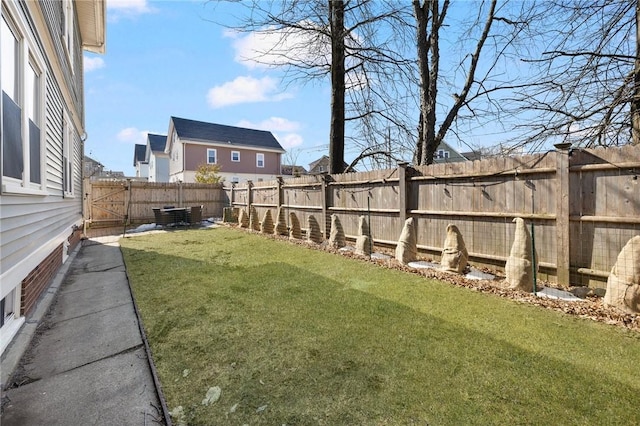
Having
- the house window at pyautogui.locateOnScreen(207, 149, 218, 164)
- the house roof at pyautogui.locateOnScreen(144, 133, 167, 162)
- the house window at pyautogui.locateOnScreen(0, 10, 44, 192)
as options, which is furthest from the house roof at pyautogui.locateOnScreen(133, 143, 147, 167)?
the house window at pyautogui.locateOnScreen(0, 10, 44, 192)

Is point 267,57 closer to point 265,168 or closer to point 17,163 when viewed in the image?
point 17,163

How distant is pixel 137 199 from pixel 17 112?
1358 cm

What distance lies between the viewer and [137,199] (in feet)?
48.1

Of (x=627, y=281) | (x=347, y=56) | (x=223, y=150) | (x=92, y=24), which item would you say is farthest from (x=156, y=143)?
(x=627, y=281)

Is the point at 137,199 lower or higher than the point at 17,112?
lower

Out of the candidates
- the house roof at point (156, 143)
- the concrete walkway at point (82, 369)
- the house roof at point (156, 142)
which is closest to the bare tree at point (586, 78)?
the concrete walkway at point (82, 369)

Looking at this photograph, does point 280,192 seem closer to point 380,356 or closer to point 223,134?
point 380,356

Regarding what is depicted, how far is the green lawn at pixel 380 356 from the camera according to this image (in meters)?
1.92

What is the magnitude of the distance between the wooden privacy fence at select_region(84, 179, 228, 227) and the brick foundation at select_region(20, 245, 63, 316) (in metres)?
9.14

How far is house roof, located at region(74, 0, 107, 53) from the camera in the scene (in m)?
8.10

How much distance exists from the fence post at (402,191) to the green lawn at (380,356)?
77.7 inches

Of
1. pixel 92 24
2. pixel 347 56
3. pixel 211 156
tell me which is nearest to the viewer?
pixel 92 24

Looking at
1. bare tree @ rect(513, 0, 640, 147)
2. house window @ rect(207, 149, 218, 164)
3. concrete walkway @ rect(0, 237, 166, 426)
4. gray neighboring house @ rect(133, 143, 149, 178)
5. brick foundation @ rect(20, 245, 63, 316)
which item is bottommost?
concrete walkway @ rect(0, 237, 166, 426)

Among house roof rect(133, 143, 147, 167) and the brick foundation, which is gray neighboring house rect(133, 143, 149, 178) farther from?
the brick foundation
